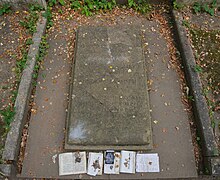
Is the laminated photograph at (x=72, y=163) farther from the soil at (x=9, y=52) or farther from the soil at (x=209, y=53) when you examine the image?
the soil at (x=209, y=53)

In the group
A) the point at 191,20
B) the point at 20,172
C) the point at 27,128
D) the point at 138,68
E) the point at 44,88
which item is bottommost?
the point at 20,172

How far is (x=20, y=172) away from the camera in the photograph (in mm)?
3609

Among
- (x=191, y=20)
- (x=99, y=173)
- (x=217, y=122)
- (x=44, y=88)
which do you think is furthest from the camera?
(x=191, y=20)

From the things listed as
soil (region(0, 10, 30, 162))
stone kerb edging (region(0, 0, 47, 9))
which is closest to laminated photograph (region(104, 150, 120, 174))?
soil (region(0, 10, 30, 162))

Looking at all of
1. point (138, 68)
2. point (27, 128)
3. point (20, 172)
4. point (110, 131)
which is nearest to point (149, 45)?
point (138, 68)

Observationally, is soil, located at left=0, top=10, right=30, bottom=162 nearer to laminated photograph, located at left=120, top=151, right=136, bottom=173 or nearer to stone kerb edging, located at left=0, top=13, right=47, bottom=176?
stone kerb edging, located at left=0, top=13, right=47, bottom=176

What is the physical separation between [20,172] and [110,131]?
136 centimetres

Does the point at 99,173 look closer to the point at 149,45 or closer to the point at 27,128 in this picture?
the point at 27,128

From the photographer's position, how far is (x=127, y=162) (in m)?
3.63

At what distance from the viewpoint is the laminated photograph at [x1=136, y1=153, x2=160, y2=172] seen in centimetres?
361

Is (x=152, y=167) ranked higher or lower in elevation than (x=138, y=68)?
lower

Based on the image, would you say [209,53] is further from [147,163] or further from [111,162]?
[111,162]

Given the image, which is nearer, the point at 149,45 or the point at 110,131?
the point at 110,131

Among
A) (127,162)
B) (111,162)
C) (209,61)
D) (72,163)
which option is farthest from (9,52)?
(209,61)
